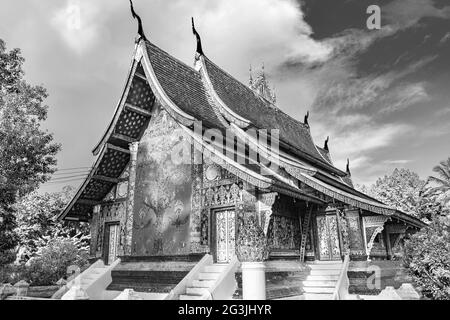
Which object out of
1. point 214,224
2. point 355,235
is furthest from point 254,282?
point 355,235

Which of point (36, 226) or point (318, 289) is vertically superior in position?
point (36, 226)

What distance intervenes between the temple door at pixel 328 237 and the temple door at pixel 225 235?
3.02 meters

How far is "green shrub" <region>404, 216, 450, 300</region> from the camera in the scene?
347 inches

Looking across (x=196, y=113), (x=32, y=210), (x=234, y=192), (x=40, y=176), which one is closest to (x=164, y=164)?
(x=196, y=113)

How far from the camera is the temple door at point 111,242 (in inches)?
482

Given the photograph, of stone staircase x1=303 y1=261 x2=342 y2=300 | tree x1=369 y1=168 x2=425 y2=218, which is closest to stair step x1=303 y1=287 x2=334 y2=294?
stone staircase x1=303 y1=261 x2=342 y2=300

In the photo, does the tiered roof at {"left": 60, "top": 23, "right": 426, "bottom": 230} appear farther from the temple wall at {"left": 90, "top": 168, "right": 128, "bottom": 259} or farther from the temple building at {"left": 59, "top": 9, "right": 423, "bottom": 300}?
the temple wall at {"left": 90, "top": 168, "right": 128, "bottom": 259}

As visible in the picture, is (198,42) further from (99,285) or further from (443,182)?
(443,182)

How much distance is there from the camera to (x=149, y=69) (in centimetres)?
1084

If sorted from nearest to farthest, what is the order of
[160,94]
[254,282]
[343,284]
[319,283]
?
[254,282]
[343,284]
[319,283]
[160,94]

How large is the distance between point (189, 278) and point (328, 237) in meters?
4.46

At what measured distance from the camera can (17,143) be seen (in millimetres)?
12672

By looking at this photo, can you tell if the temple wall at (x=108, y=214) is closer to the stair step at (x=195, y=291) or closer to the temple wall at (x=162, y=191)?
the temple wall at (x=162, y=191)

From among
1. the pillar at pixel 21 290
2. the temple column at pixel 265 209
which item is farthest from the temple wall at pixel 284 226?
the pillar at pixel 21 290
